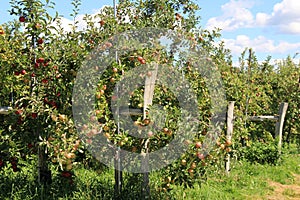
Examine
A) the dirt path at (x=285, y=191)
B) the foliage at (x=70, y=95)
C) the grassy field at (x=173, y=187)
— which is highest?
the foliage at (x=70, y=95)

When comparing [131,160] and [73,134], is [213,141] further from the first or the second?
[73,134]

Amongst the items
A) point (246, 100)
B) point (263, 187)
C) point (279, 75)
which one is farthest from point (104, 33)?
point (279, 75)

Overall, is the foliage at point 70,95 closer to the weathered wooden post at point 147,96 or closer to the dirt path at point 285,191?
the weathered wooden post at point 147,96

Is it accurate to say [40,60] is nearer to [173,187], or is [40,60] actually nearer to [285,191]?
[173,187]

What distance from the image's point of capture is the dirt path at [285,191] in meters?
5.47

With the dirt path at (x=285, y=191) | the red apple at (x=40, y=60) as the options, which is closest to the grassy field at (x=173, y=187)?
the dirt path at (x=285, y=191)

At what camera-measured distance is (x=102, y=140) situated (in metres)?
4.16

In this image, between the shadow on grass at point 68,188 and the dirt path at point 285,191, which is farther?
the dirt path at point 285,191

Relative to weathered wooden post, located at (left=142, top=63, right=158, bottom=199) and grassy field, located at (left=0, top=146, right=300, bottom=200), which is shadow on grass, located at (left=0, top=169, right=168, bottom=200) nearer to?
grassy field, located at (left=0, top=146, right=300, bottom=200)

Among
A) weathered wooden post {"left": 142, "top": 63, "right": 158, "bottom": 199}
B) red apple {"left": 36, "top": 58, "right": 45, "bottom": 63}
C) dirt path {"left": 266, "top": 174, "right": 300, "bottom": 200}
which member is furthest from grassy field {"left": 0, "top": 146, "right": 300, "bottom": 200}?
red apple {"left": 36, "top": 58, "right": 45, "bottom": 63}

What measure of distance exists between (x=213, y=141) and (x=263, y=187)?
212cm

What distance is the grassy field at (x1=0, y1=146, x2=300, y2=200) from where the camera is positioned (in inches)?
176

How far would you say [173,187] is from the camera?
16.3ft

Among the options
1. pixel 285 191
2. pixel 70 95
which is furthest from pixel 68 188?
pixel 285 191
